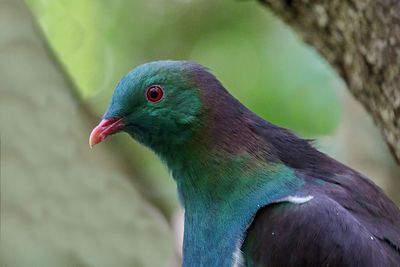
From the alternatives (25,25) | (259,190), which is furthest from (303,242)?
(25,25)

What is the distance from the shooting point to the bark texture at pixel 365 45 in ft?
13.8

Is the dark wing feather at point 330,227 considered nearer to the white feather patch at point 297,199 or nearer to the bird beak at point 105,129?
the white feather patch at point 297,199

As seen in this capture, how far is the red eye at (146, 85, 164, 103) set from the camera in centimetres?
414

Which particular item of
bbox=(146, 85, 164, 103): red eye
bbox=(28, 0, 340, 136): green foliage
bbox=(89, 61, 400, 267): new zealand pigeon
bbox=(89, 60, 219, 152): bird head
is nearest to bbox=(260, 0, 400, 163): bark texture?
bbox=(89, 61, 400, 267): new zealand pigeon

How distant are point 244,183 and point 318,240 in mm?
493

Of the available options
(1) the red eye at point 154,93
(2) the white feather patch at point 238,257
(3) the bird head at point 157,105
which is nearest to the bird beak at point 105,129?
(3) the bird head at point 157,105

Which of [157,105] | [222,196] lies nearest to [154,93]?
[157,105]

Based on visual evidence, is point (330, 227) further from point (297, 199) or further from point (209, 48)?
point (209, 48)

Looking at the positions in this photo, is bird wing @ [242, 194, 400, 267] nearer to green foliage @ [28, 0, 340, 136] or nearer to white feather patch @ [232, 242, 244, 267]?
white feather patch @ [232, 242, 244, 267]

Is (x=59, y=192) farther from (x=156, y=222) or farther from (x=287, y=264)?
(x=287, y=264)

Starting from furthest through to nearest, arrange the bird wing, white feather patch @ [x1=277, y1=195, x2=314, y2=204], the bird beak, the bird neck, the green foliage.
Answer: the green foliage, the bird beak, the bird neck, white feather patch @ [x1=277, y1=195, x2=314, y2=204], the bird wing

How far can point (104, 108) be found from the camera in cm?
598

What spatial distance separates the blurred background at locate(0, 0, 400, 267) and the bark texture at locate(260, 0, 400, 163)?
503 mm

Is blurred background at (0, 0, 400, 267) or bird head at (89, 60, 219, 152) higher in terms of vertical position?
bird head at (89, 60, 219, 152)
